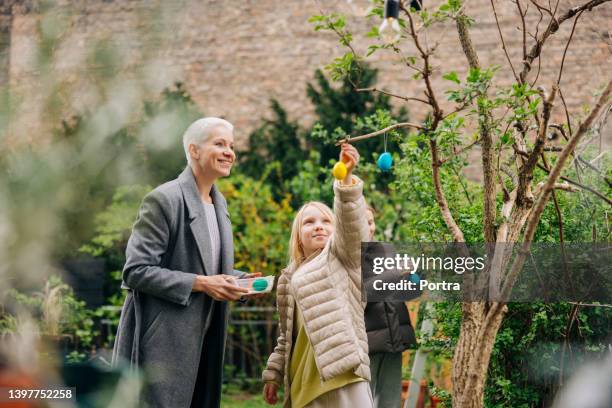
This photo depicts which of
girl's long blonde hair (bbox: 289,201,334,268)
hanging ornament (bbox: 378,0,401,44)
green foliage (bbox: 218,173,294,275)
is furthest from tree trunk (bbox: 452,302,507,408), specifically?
green foliage (bbox: 218,173,294,275)

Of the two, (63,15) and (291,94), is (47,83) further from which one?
(291,94)

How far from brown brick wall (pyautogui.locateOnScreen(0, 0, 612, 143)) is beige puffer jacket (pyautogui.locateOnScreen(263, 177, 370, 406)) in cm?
641

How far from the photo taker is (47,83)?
33.5 ft

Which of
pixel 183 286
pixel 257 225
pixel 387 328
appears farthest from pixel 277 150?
pixel 183 286

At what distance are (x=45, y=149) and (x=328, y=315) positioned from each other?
7.20 metres

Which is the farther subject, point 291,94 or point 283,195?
point 291,94

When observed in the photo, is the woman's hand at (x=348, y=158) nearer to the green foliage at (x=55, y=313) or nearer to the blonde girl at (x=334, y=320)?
the blonde girl at (x=334, y=320)

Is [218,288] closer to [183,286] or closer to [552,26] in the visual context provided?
[183,286]

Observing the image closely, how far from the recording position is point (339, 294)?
2961 mm

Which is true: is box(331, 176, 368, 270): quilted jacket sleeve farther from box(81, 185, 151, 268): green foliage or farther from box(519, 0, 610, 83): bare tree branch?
box(81, 185, 151, 268): green foliage

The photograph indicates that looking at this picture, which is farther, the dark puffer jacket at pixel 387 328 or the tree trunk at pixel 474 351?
the dark puffer jacket at pixel 387 328

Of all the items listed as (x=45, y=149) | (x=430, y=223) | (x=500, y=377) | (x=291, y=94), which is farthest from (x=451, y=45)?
(x=500, y=377)

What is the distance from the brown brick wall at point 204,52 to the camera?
31.0 feet

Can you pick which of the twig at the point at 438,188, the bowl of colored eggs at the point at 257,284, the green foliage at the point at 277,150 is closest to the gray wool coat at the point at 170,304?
the bowl of colored eggs at the point at 257,284
